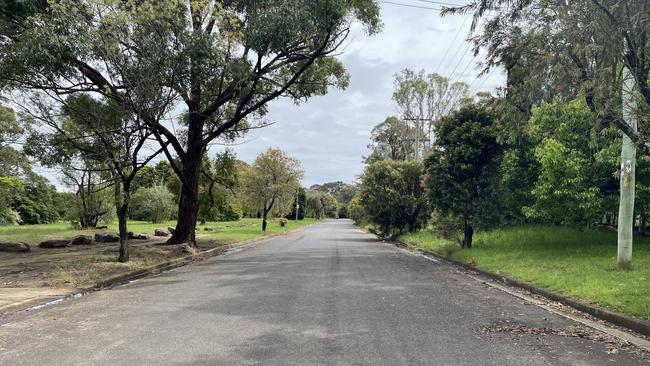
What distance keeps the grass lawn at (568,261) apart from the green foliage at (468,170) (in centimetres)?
134

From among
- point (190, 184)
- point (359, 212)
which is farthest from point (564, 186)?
point (359, 212)

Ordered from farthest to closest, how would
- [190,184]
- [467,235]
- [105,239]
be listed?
1. [105,239]
2. [190,184]
3. [467,235]

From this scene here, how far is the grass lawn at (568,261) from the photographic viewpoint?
921cm

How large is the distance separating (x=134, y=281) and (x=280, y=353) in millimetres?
8094

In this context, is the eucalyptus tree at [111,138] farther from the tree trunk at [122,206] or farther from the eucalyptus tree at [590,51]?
the eucalyptus tree at [590,51]

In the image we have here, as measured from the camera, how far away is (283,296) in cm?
981

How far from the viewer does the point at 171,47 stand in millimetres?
14969

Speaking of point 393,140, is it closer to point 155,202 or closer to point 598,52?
point 155,202

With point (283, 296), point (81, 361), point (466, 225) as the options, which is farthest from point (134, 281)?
point (466, 225)

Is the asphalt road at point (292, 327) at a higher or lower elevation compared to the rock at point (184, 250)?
higher

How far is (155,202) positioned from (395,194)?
3105 centimetres

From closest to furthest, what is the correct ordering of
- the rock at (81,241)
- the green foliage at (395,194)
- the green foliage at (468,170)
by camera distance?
1. the green foliage at (468,170)
2. the rock at (81,241)
3. the green foliage at (395,194)

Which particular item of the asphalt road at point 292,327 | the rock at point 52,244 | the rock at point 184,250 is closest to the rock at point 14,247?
the rock at point 52,244

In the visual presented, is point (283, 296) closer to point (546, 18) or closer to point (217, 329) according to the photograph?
point (217, 329)
